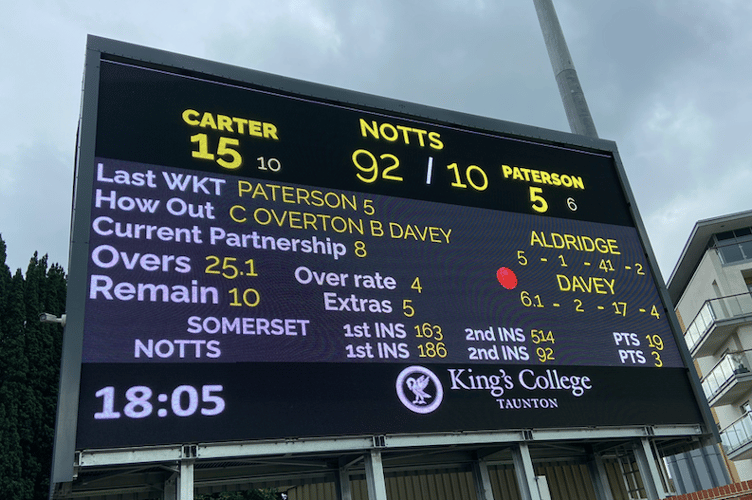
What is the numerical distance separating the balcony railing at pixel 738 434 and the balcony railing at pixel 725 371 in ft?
4.62

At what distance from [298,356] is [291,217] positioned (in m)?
2.10

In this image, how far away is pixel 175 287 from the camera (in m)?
8.38

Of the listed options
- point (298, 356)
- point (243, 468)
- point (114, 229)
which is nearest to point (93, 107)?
point (114, 229)

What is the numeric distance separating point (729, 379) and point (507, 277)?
18905 millimetres

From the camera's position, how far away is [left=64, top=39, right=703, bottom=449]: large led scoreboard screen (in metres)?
8.05

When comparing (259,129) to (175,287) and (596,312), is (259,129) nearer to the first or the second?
(175,287)

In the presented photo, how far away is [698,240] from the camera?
28344 millimetres

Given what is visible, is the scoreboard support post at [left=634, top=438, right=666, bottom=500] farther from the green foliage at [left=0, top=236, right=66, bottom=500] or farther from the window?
the window

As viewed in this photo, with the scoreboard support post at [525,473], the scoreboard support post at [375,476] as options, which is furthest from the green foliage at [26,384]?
the scoreboard support post at [525,473]

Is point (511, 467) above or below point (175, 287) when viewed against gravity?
below

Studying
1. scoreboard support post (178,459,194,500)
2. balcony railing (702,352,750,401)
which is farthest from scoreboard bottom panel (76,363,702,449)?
balcony railing (702,352,750,401)

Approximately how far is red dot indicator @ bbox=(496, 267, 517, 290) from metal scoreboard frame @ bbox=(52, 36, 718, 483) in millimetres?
38

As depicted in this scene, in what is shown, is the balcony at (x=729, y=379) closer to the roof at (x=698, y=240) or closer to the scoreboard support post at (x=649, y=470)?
the roof at (x=698, y=240)

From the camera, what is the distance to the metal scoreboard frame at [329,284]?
794cm
